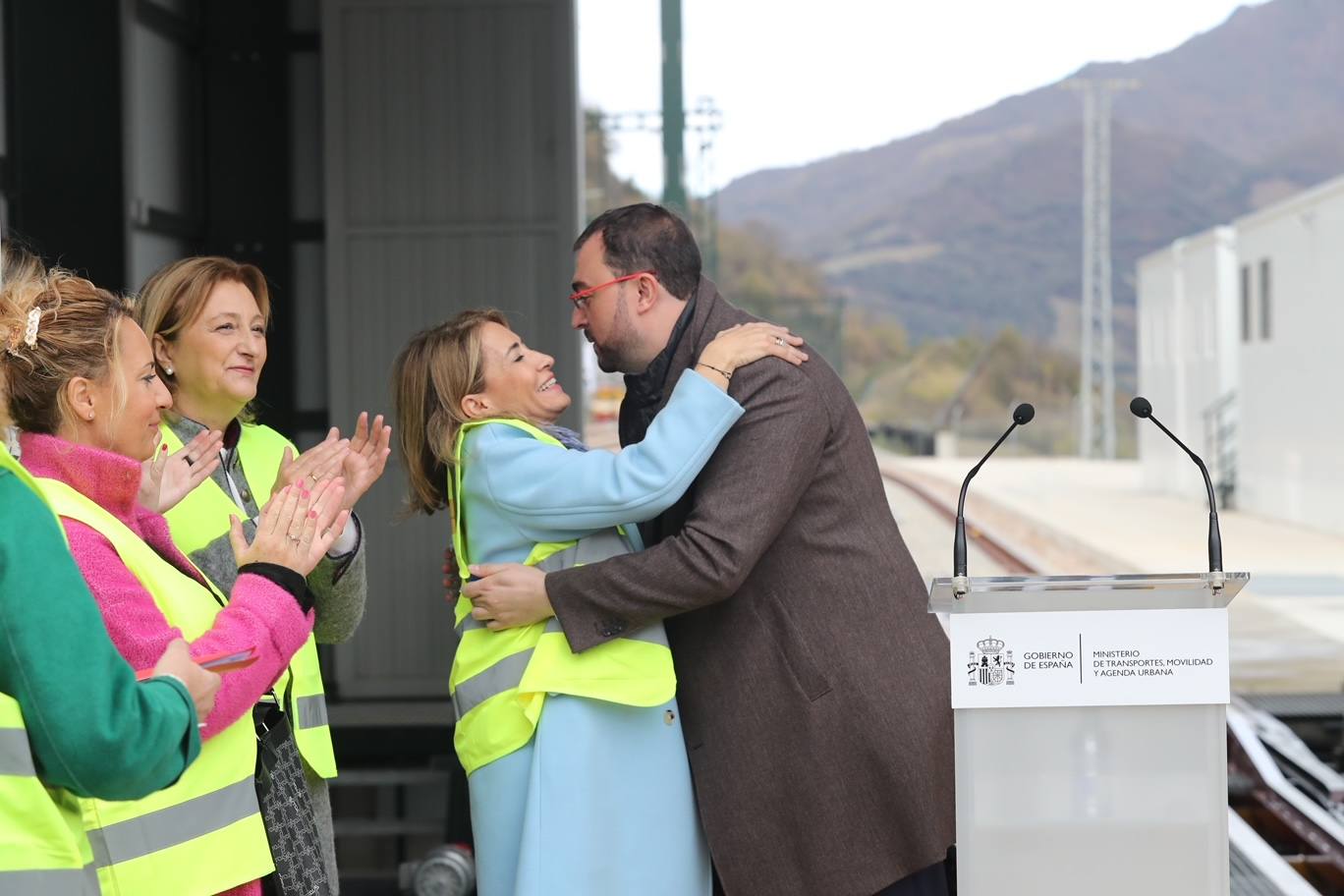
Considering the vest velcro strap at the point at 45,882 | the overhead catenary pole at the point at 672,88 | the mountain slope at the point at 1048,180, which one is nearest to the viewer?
the vest velcro strap at the point at 45,882

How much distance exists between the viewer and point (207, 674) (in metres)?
1.39

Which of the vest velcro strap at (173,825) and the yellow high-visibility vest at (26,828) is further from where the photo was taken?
the vest velcro strap at (173,825)

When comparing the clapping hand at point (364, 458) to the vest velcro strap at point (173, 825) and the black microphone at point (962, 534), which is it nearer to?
the vest velcro strap at point (173, 825)

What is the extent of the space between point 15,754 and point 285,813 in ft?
2.09

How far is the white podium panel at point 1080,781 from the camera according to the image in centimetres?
170

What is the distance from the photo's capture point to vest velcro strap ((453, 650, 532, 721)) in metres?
2.01

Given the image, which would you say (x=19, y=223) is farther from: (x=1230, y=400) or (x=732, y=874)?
(x=1230, y=400)

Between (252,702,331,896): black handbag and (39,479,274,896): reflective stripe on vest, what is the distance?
0.45ft

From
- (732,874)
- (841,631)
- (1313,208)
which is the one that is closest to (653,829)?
(732,874)

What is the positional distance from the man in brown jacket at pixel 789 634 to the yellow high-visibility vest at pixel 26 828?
2.74ft

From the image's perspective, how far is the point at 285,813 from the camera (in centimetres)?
179

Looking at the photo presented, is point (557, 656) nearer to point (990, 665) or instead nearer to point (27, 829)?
point (990, 665)

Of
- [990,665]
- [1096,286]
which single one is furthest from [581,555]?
[1096,286]

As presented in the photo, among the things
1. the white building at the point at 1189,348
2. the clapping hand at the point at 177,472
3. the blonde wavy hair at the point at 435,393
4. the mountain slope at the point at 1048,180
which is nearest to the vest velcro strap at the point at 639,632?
the blonde wavy hair at the point at 435,393
